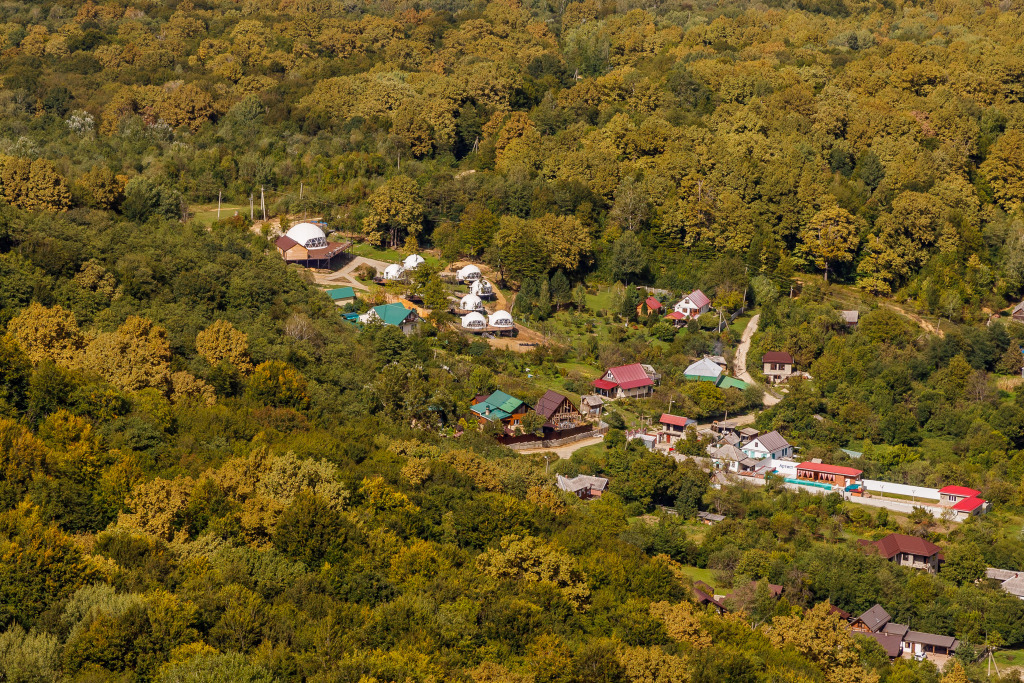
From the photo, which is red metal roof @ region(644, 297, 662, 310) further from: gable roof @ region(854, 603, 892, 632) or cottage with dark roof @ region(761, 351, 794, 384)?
gable roof @ region(854, 603, 892, 632)

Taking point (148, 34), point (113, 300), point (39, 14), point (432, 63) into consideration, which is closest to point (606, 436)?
point (113, 300)

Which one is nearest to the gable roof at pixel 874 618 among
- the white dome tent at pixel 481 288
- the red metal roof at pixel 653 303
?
the red metal roof at pixel 653 303

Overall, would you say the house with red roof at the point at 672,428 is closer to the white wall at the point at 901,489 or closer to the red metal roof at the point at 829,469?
the red metal roof at the point at 829,469

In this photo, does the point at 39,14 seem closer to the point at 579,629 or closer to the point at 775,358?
the point at 775,358

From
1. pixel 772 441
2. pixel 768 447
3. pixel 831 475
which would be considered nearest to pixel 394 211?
pixel 772 441

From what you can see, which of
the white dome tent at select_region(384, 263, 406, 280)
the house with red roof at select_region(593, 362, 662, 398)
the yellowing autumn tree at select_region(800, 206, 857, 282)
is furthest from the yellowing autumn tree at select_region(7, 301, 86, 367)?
the yellowing autumn tree at select_region(800, 206, 857, 282)

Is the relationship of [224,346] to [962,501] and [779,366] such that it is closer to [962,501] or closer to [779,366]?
[779,366]
